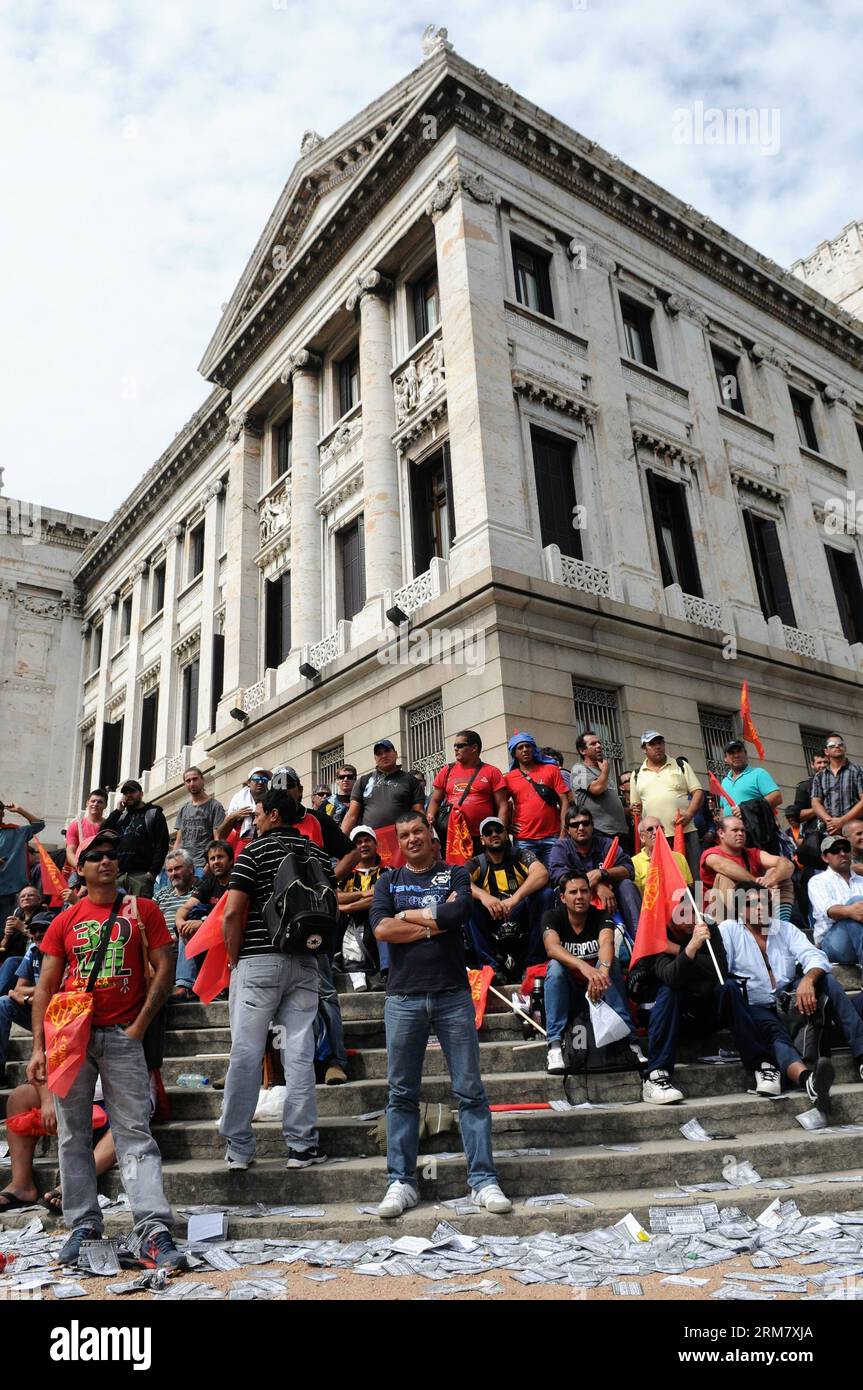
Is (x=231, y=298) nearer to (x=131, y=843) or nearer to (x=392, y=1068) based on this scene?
(x=131, y=843)

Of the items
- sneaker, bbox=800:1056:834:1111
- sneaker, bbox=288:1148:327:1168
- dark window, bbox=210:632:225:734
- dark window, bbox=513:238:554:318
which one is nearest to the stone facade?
dark window, bbox=210:632:225:734

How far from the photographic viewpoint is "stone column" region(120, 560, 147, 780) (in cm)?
2961

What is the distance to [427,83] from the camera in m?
17.5

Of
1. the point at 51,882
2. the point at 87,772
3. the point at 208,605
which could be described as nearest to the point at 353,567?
the point at 208,605

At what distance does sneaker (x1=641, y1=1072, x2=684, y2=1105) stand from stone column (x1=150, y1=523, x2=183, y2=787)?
22.0 metres

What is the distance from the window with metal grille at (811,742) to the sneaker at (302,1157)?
15546mm

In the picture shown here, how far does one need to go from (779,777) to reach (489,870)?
37.4 feet

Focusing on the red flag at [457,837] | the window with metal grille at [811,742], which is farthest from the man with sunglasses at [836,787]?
the window with metal grille at [811,742]

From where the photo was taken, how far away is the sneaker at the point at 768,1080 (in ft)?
19.8

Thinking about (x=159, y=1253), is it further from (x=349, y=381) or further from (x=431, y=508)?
(x=349, y=381)

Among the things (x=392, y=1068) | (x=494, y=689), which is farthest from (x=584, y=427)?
(x=392, y=1068)

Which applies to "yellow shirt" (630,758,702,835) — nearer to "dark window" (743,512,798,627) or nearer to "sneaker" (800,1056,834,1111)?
"sneaker" (800,1056,834,1111)

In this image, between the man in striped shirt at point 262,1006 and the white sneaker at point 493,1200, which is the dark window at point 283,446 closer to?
the man in striped shirt at point 262,1006
